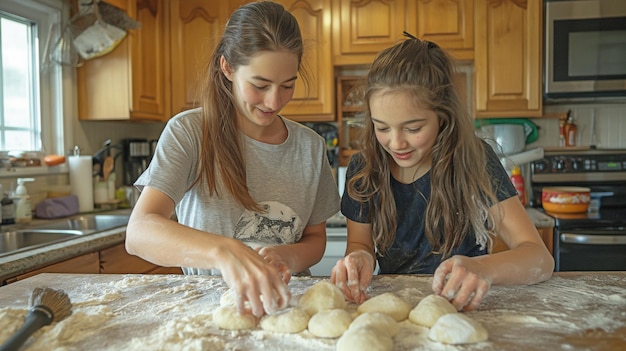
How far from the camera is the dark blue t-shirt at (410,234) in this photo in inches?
48.1

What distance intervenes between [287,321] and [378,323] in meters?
0.15

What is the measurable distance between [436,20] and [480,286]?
2.13 metres

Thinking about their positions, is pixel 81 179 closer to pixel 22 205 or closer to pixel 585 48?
pixel 22 205

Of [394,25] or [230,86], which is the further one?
[394,25]

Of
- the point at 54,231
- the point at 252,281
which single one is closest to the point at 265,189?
the point at 252,281

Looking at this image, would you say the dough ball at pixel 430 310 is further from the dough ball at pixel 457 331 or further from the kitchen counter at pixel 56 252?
the kitchen counter at pixel 56 252

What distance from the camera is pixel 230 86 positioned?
122 centimetres

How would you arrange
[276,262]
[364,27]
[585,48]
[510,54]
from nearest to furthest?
1. [276,262]
2. [585,48]
3. [510,54]
4. [364,27]

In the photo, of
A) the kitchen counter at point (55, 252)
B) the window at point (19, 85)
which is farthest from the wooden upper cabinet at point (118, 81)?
the kitchen counter at point (55, 252)

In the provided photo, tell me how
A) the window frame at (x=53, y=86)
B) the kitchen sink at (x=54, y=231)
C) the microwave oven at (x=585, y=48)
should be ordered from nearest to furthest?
A: the kitchen sink at (x=54, y=231) → the window frame at (x=53, y=86) → the microwave oven at (x=585, y=48)

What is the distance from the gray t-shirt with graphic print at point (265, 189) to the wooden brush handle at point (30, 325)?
1.08ft

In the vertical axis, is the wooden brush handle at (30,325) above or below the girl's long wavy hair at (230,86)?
below

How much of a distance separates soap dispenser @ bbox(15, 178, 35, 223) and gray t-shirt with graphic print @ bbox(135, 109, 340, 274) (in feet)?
3.74

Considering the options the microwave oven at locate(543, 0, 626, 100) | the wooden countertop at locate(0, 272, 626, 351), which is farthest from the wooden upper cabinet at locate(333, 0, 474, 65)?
the wooden countertop at locate(0, 272, 626, 351)
